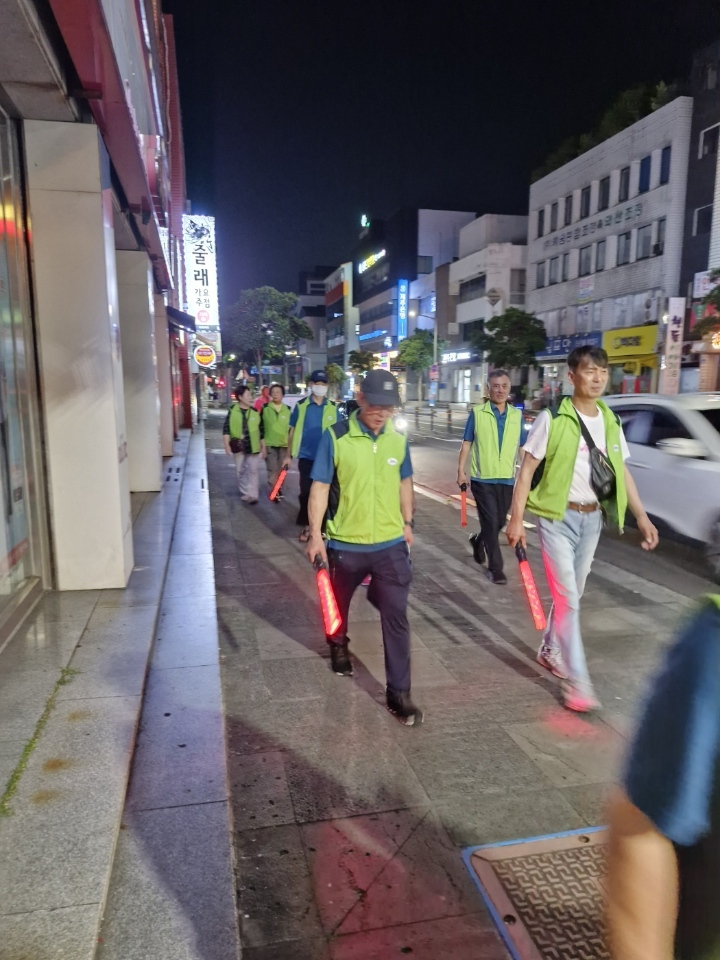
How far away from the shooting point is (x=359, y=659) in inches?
196

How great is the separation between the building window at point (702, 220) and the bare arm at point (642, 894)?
35.9 meters

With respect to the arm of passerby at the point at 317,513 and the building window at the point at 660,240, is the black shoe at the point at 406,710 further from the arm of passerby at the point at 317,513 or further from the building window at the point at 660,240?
the building window at the point at 660,240

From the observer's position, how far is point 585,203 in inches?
1610

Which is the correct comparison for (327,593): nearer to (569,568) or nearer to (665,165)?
(569,568)

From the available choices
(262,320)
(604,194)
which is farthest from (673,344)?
(262,320)

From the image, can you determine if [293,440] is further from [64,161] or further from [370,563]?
[370,563]

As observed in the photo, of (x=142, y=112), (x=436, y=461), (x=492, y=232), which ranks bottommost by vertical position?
(x=436, y=461)

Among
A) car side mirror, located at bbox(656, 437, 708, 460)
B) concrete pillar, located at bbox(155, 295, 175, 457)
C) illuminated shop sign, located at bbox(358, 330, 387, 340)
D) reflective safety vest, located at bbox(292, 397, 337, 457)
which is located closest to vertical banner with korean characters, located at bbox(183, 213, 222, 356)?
concrete pillar, located at bbox(155, 295, 175, 457)

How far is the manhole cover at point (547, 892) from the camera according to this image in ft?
7.96

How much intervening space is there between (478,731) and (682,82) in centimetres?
4030

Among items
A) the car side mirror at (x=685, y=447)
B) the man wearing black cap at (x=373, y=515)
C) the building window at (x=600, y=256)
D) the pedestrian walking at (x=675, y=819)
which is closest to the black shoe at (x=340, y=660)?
the man wearing black cap at (x=373, y=515)

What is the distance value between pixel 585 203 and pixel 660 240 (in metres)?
8.49

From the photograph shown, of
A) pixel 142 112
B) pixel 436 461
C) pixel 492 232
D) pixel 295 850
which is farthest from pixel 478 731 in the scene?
pixel 492 232

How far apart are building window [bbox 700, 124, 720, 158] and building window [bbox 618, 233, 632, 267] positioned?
18.2 feet
